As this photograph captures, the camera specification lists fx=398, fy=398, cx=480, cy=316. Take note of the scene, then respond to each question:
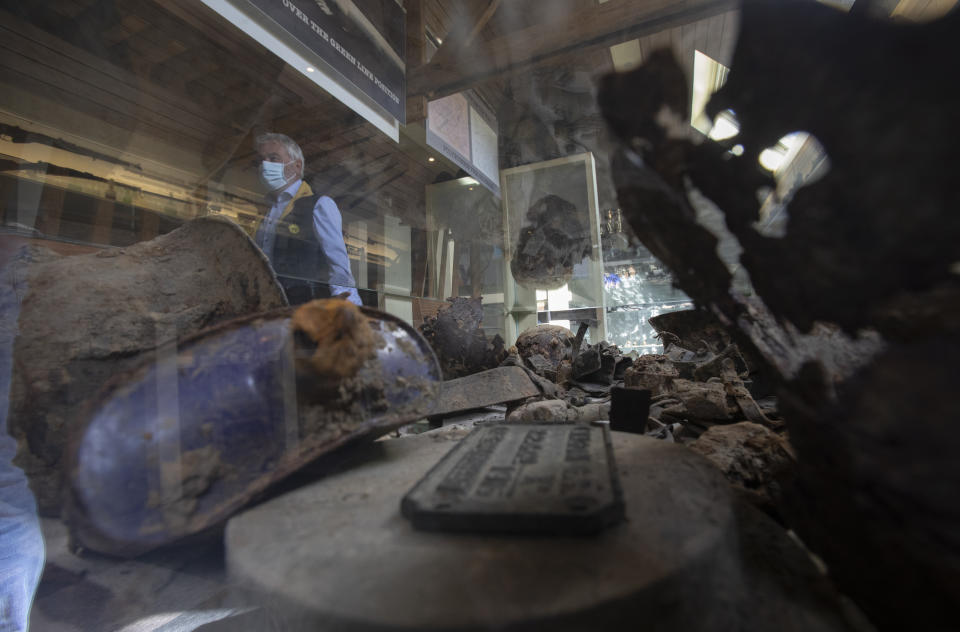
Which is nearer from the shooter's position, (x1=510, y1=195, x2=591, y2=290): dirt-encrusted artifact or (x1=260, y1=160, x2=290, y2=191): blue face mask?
A: (x1=260, y1=160, x2=290, y2=191): blue face mask

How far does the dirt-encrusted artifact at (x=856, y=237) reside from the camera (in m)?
0.49

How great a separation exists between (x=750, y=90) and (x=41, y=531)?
219 centimetres

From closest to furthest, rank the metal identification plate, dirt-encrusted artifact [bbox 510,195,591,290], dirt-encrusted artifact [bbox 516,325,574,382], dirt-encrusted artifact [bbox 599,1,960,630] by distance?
dirt-encrusted artifact [bbox 599,1,960,630] < the metal identification plate < dirt-encrusted artifact [bbox 516,325,574,382] < dirt-encrusted artifact [bbox 510,195,591,290]

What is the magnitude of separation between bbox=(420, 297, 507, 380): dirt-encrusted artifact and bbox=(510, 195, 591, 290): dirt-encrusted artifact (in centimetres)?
141

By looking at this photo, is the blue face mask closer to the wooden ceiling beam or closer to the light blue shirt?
the light blue shirt

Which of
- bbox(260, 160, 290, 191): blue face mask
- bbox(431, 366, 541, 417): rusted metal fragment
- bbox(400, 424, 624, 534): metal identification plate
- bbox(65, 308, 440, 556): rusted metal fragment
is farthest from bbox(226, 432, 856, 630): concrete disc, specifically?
bbox(260, 160, 290, 191): blue face mask

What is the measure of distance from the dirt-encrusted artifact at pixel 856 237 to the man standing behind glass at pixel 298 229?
2185 mm

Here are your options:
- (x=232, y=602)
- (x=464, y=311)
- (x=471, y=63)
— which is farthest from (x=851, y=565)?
(x=471, y=63)

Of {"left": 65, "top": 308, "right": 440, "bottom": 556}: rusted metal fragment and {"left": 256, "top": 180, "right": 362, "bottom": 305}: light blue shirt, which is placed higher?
{"left": 256, "top": 180, "right": 362, "bottom": 305}: light blue shirt

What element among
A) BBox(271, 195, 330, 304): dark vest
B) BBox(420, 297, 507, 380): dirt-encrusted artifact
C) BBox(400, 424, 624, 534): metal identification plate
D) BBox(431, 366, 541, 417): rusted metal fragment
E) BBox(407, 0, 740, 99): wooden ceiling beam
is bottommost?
BBox(431, 366, 541, 417): rusted metal fragment

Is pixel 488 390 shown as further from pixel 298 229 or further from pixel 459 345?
pixel 298 229

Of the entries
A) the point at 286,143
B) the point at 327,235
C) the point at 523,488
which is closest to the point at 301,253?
the point at 327,235

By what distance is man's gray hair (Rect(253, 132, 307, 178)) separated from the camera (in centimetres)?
288

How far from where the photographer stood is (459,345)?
378 centimetres
